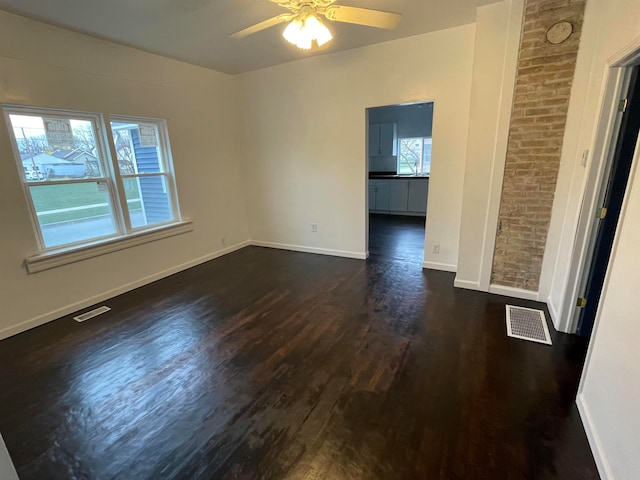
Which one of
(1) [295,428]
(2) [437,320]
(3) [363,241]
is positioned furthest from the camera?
(3) [363,241]

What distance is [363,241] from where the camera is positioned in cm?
451

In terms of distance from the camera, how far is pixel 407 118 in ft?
24.6

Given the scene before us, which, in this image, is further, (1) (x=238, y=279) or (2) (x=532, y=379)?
(1) (x=238, y=279)

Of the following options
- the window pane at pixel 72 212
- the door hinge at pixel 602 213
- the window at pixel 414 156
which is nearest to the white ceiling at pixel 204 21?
the window pane at pixel 72 212

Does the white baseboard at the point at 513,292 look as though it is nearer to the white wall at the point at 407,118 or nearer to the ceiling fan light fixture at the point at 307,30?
the ceiling fan light fixture at the point at 307,30

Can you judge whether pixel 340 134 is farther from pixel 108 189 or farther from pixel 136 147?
pixel 108 189

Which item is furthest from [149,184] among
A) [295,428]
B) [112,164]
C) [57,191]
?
[295,428]

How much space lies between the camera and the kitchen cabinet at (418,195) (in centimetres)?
693

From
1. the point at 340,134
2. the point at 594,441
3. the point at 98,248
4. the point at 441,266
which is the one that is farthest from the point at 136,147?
the point at 594,441

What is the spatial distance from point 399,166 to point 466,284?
5.11 m

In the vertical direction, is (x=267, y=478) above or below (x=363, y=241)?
below

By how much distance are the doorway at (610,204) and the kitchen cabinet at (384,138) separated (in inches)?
228

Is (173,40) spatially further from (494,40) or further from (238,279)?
(494,40)

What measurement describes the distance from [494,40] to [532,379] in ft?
9.60
